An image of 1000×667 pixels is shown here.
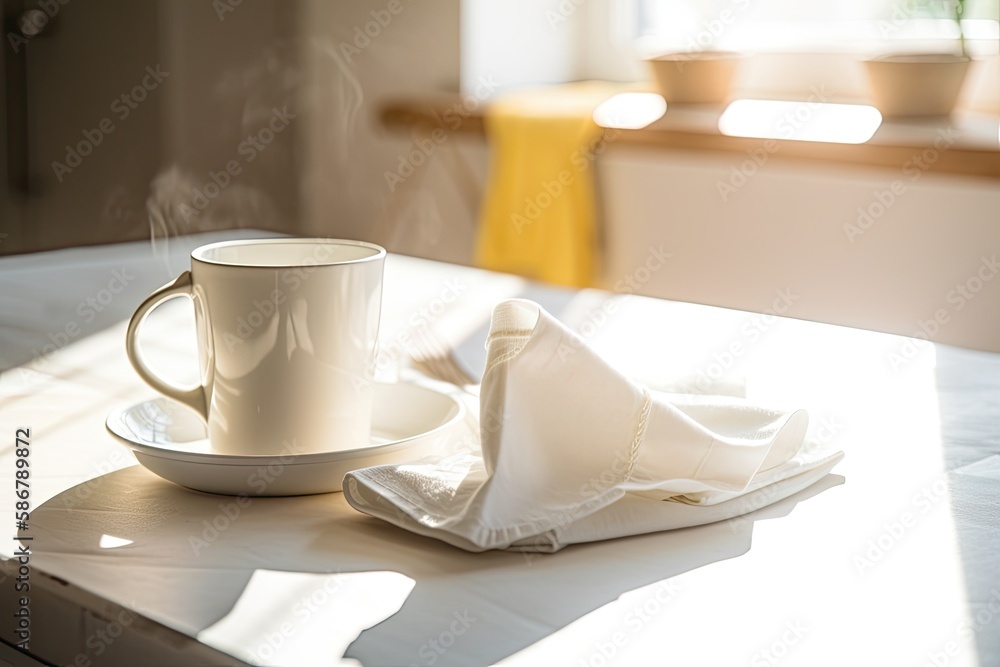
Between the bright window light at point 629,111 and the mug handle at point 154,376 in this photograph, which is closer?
the mug handle at point 154,376

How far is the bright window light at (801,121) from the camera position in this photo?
183 cm

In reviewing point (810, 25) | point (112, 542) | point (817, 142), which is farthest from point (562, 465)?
point (810, 25)

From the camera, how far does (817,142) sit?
1.77 metres

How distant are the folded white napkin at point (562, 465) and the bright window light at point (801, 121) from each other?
4.49ft

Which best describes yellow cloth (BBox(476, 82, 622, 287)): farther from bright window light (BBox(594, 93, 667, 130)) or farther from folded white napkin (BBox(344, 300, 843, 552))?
folded white napkin (BBox(344, 300, 843, 552))

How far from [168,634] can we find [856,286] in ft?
5.88

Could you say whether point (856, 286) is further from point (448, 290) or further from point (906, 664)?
point (906, 664)

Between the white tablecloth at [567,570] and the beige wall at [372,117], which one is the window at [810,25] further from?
the white tablecloth at [567,570]

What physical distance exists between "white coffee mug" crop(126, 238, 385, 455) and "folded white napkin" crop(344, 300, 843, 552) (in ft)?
0.21

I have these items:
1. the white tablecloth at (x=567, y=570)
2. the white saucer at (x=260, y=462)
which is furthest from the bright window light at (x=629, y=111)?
Result: the white saucer at (x=260, y=462)

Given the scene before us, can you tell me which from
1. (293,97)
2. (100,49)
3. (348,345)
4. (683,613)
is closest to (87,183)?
(100,49)

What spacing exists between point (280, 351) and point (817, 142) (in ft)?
4.71

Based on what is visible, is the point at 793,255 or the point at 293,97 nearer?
the point at 293,97

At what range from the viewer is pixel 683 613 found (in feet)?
1.31
